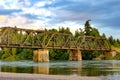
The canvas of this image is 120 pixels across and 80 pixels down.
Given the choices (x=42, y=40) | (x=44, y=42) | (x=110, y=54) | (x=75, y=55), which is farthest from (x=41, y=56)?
(x=110, y=54)

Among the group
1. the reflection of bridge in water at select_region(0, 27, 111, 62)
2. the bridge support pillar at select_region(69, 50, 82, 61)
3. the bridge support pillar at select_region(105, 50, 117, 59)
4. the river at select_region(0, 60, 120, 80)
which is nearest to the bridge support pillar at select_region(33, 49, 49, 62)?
the reflection of bridge in water at select_region(0, 27, 111, 62)

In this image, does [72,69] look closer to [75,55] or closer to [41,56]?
[41,56]

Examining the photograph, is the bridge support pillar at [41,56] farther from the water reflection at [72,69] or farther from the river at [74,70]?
the water reflection at [72,69]

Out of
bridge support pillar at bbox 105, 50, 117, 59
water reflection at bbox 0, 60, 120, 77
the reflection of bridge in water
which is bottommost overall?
bridge support pillar at bbox 105, 50, 117, 59

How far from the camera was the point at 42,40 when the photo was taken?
162625 mm

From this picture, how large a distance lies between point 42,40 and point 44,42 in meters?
16.4

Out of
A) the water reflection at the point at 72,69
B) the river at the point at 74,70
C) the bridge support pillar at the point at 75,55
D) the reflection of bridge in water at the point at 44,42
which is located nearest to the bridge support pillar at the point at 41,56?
the reflection of bridge in water at the point at 44,42

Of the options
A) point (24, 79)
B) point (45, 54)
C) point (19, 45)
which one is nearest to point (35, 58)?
point (45, 54)

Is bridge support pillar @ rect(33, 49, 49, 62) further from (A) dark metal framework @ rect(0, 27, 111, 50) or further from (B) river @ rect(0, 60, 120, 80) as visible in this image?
(B) river @ rect(0, 60, 120, 80)

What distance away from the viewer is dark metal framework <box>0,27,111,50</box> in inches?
4938

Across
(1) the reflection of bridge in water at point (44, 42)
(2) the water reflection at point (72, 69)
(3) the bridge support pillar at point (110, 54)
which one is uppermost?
(1) the reflection of bridge in water at point (44, 42)

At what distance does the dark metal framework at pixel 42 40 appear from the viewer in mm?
125438

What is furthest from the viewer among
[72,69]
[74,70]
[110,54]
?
[110,54]

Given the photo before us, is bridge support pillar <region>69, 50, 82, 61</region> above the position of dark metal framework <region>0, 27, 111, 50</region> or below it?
below
